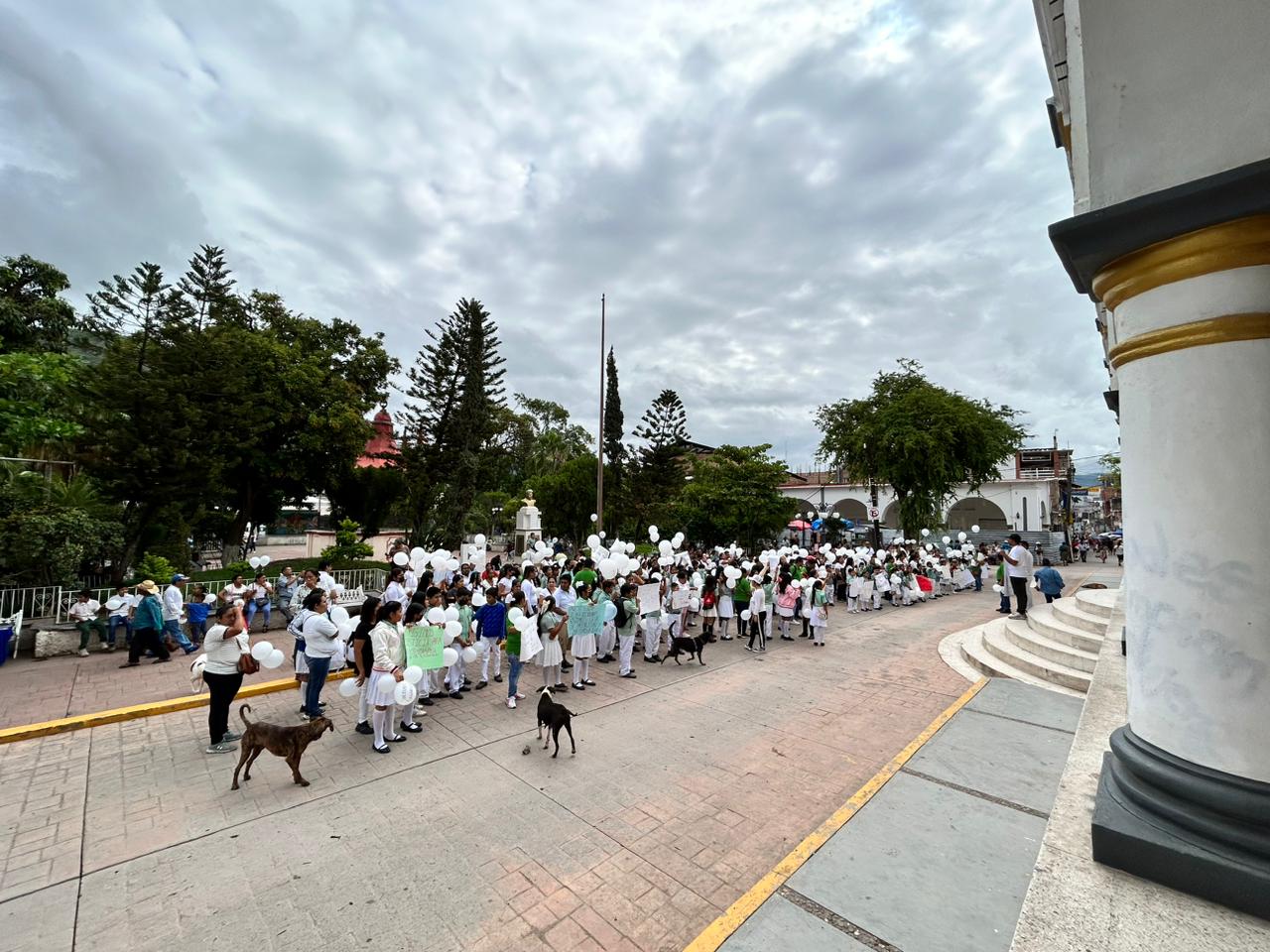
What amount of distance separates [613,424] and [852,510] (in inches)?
1034

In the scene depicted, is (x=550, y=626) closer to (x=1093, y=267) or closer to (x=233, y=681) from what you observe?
(x=233, y=681)

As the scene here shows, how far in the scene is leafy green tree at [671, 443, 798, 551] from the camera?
24672 millimetres

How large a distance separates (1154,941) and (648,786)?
342 cm

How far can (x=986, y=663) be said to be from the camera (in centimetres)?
830

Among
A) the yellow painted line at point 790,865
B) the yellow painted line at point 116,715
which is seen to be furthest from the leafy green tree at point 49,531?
the yellow painted line at point 790,865

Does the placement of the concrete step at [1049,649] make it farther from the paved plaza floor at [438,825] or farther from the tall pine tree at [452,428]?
the tall pine tree at [452,428]

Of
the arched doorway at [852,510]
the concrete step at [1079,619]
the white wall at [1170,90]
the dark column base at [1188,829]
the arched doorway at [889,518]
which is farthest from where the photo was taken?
the arched doorway at [852,510]

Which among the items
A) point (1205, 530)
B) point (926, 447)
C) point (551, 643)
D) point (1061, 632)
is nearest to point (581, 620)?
point (551, 643)

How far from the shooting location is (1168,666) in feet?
7.17

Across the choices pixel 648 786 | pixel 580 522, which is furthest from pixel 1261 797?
pixel 580 522

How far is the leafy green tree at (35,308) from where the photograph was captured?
19859 millimetres

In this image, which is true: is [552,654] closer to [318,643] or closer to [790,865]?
[318,643]

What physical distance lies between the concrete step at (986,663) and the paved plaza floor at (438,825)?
2.00m

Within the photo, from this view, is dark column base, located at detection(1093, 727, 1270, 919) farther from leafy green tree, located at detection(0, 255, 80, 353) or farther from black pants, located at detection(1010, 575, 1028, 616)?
leafy green tree, located at detection(0, 255, 80, 353)
